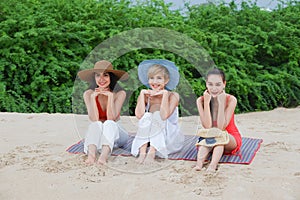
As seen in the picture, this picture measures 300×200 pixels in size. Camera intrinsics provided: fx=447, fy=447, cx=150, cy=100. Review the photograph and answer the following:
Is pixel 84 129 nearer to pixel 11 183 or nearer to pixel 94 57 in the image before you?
pixel 11 183

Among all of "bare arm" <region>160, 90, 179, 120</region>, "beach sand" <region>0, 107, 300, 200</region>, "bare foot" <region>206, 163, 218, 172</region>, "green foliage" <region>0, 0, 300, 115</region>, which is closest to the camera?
"beach sand" <region>0, 107, 300, 200</region>

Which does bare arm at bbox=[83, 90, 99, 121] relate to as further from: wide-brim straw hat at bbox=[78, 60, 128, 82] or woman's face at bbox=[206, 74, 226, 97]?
woman's face at bbox=[206, 74, 226, 97]

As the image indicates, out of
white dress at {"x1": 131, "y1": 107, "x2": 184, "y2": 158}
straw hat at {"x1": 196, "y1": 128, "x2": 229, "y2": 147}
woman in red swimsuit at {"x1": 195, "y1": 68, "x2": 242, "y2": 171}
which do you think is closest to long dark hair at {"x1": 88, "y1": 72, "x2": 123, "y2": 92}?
white dress at {"x1": 131, "y1": 107, "x2": 184, "y2": 158}

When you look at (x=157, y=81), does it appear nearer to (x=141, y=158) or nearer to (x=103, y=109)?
(x=103, y=109)

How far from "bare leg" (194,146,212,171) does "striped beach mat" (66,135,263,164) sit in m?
0.14

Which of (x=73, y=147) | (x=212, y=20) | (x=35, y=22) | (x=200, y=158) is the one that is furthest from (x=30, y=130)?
(x=212, y=20)

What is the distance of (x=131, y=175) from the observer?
10.9 ft

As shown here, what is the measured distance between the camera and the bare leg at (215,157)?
11.2 ft

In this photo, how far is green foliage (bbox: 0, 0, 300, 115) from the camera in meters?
6.84

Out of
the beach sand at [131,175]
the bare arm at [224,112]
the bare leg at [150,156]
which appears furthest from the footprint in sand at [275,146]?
the bare leg at [150,156]

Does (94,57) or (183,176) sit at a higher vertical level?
(94,57)

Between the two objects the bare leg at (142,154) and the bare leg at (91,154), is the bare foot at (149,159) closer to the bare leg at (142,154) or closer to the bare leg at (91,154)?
the bare leg at (142,154)

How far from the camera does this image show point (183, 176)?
10.7ft

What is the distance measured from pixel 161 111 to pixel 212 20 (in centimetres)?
546
